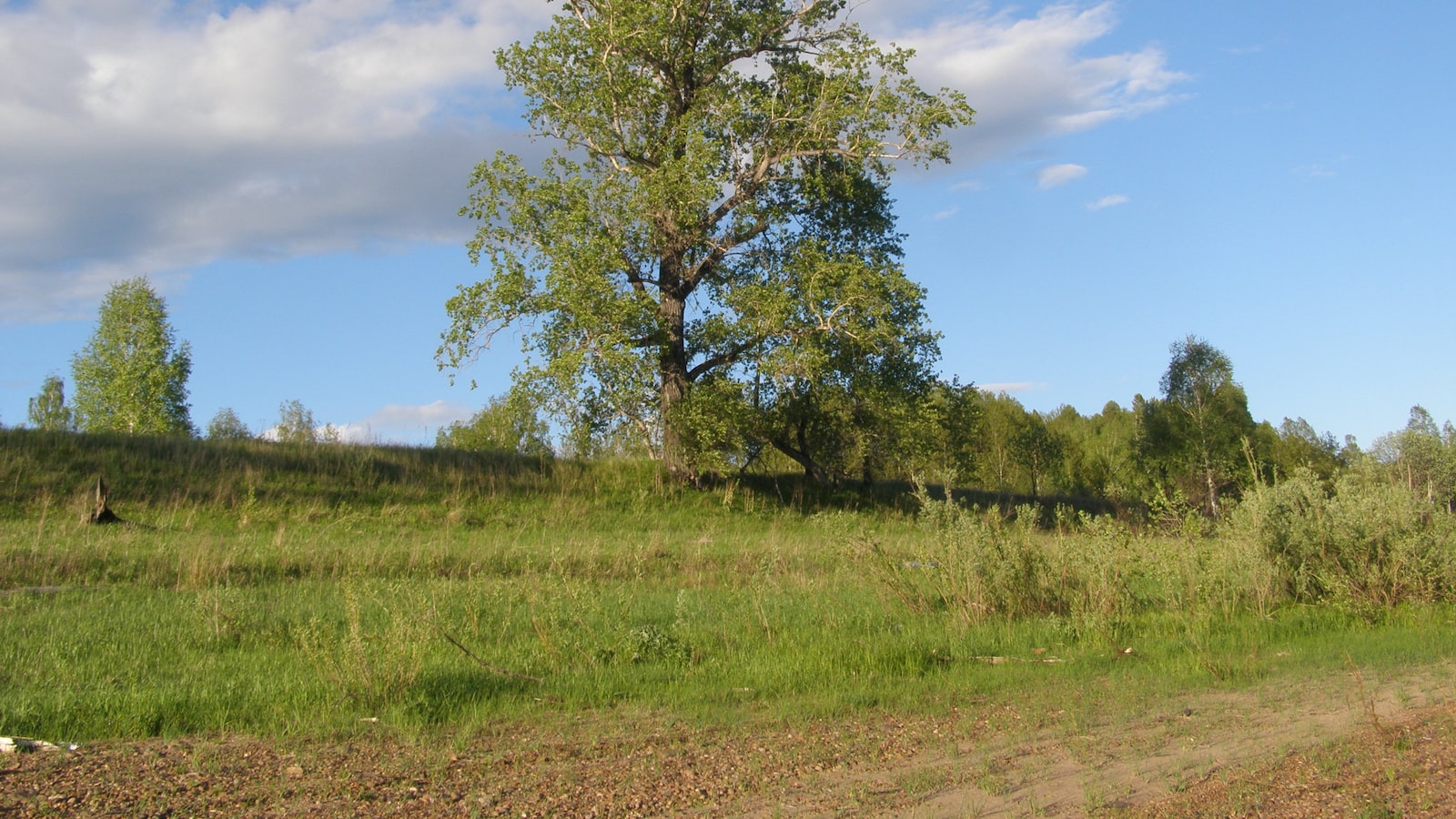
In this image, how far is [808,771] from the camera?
18.5 ft

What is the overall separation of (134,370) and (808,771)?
50.2 meters

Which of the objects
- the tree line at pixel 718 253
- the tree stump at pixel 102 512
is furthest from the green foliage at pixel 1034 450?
the tree stump at pixel 102 512

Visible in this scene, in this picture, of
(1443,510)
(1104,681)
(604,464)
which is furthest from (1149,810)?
(604,464)

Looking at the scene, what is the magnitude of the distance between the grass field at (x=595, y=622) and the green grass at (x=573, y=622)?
4 centimetres

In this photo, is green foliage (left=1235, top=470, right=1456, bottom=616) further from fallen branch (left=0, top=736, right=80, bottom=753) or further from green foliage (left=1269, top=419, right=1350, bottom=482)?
green foliage (left=1269, top=419, right=1350, bottom=482)

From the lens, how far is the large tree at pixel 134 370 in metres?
46.6

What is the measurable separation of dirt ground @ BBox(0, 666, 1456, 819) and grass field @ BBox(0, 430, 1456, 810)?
0.35 meters

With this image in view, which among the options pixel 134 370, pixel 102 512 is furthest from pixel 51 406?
pixel 102 512

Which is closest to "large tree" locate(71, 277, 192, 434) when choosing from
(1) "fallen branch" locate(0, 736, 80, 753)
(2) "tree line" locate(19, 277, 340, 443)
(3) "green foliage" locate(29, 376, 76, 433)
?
(2) "tree line" locate(19, 277, 340, 443)

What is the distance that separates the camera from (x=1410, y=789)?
5188mm

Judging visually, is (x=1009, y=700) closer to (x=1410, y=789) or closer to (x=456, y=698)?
(x=1410, y=789)

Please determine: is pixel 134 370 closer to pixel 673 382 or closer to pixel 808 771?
pixel 673 382

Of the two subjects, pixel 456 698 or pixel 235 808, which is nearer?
pixel 235 808

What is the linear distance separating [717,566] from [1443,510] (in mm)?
9609
